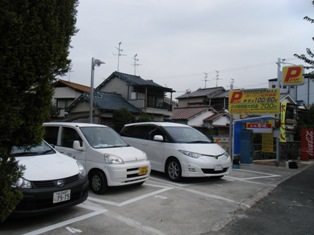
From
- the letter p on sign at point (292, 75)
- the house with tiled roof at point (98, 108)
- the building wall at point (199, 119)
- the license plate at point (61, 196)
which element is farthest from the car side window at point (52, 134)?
the building wall at point (199, 119)

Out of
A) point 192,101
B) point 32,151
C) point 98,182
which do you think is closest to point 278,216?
point 98,182

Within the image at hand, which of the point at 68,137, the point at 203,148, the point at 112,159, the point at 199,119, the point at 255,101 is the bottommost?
the point at 112,159

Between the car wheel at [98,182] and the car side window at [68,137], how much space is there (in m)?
1.04

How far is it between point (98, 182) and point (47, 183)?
2214mm

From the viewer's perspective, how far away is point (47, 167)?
15.9 feet

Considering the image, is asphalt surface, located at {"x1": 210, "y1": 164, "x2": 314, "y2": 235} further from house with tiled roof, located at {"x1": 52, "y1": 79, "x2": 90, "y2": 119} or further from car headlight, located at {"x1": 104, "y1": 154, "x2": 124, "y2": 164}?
house with tiled roof, located at {"x1": 52, "y1": 79, "x2": 90, "y2": 119}

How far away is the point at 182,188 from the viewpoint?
7.64 meters

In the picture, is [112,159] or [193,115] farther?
[193,115]

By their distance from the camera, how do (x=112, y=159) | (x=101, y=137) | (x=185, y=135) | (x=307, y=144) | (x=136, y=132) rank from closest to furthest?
1. (x=112, y=159)
2. (x=101, y=137)
3. (x=185, y=135)
4. (x=136, y=132)
5. (x=307, y=144)

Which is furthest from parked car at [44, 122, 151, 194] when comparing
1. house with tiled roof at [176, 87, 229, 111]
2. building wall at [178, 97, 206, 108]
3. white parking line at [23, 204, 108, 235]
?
building wall at [178, 97, 206, 108]

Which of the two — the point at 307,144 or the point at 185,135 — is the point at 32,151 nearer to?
the point at 185,135

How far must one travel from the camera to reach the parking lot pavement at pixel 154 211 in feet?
15.1

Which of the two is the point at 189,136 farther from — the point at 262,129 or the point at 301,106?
the point at 301,106

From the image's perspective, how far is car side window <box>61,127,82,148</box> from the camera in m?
7.45
